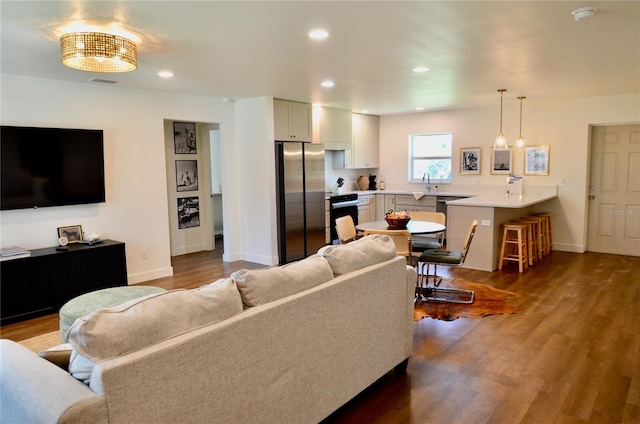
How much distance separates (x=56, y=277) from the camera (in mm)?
4254

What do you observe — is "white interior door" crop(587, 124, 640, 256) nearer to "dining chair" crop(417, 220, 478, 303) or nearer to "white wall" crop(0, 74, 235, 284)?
"dining chair" crop(417, 220, 478, 303)

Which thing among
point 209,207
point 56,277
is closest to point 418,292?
point 56,277

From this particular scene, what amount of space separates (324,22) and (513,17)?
4.03 feet

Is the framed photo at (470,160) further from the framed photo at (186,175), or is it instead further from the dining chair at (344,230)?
the framed photo at (186,175)

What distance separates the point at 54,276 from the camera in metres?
4.24

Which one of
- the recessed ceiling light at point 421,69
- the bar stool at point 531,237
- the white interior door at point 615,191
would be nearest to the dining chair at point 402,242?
the recessed ceiling light at point 421,69

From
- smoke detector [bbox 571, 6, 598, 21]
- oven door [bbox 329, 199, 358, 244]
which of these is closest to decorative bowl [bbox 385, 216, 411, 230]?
smoke detector [bbox 571, 6, 598, 21]

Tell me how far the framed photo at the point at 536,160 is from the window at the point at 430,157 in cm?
136

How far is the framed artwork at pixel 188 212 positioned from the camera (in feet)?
23.4

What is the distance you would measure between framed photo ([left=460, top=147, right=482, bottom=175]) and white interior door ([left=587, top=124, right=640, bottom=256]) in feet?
5.66

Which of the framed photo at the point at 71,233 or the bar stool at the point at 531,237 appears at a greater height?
the framed photo at the point at 71,233

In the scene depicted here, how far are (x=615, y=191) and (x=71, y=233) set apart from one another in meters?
7.53

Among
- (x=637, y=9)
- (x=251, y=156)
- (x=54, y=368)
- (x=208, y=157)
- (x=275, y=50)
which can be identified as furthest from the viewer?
(x=208, y=157)

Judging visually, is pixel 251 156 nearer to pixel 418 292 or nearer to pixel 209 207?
pixel 209 207
